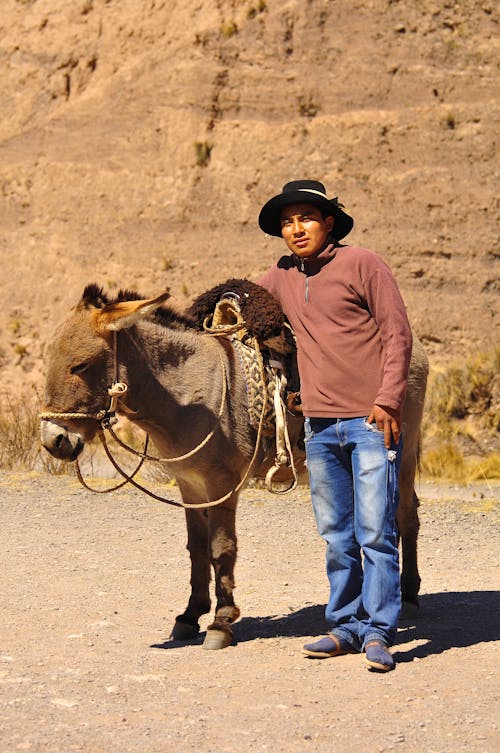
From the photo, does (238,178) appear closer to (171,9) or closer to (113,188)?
(113,188)

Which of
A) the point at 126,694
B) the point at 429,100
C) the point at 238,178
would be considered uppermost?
the point at 429,100

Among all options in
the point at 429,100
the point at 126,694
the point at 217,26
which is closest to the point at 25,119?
the point at 217,26

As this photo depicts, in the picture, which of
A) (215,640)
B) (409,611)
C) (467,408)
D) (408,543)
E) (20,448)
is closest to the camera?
(215,640)

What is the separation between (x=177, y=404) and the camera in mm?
6402

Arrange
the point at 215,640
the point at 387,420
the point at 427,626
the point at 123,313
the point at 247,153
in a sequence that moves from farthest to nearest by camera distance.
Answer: the point at 247,153
the point at 427,626
the point at 215,640
the point at 123,313
the point at 387,420

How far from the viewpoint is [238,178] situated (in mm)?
23156

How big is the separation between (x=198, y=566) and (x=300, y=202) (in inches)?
87.4

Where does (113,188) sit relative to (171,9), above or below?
below

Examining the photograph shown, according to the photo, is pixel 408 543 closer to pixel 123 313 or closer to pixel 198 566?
pixel 198 566

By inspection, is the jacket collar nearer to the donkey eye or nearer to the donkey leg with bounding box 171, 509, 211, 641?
the donkey eye

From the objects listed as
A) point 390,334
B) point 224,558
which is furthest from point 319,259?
point 224,558

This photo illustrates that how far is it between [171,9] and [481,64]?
6.66 metres

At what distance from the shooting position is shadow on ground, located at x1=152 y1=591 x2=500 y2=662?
6500 mm

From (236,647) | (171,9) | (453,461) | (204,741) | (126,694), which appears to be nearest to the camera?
(204,741)
